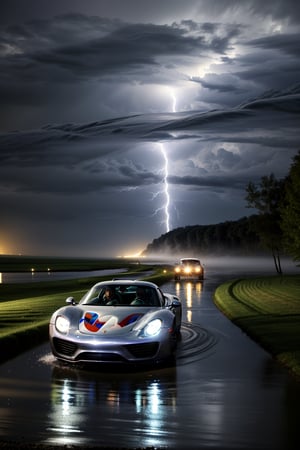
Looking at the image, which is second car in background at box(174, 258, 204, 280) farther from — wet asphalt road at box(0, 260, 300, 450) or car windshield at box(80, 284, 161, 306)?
wet asphalt road at box(0, 260, 300, 450)

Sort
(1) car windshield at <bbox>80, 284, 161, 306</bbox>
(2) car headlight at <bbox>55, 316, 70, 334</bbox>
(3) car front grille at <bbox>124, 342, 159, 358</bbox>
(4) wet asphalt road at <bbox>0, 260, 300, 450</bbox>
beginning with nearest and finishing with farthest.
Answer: (4) wet asphalt road at <bbox>0, 260, 300, 450</bbox>, (3) car front grille at <bbox>124, 342, 159, 358</bbox>, (2) car headlight at <bbox>55, 316, 70, 334</bbox>, (1) car windshield at <bbox>80, 284, 161, 306</bbox>

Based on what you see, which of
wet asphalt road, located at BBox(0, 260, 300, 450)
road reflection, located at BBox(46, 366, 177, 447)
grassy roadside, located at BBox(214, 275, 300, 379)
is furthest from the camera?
grassy roadside, located at BBox(214, 275, 300, 379)

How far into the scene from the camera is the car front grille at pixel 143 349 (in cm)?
1074

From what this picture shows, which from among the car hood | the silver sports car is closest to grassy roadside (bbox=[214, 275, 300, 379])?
the silver sports car

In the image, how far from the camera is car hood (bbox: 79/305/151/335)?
A: 435 inches

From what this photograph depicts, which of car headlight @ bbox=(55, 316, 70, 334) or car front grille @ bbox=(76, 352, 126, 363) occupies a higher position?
car headlight @ bbox=(55, 316, 70, 334)

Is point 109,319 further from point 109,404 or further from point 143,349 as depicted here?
point 109,404

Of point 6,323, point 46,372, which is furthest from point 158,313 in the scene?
point 6,323

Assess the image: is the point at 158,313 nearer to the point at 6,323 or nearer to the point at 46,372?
the point at 46,372

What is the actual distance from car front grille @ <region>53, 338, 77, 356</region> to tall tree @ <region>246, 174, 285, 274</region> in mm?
61467

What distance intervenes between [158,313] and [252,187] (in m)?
65.3

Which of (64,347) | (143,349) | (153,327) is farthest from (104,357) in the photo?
(153,327)

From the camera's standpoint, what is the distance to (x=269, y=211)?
7381 cm

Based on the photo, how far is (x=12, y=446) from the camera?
6.27 metres
